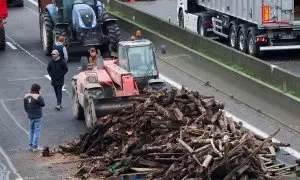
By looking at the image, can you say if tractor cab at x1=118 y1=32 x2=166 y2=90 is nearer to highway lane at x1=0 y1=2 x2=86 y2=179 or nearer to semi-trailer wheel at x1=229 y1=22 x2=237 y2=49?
highway lane at x1=0 y1=2 x2=86 y2=179

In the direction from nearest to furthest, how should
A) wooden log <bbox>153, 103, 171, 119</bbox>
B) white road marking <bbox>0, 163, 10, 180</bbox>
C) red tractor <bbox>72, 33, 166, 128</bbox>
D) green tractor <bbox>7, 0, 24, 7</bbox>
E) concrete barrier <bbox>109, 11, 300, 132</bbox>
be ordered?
1. white road marking <bbox>0, 163, 10, 180</bbox>
2. wooden log <bbox>153, 103, 171, 119</bbox>
3. red tractor <bbox>72, 33, 166, 128</bbox>
4. concrete barrier <bbox>109, 11, 300, 132</bbox>
5. green tractor <bbox>7, 0, 24, 7</bbox>

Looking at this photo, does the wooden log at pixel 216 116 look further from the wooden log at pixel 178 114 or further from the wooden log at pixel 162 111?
the wooden log at pixel 162 111

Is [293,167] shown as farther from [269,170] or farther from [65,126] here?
[65,126]

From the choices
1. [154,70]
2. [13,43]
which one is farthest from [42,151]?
[13,43]

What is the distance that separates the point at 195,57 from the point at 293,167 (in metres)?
12.0

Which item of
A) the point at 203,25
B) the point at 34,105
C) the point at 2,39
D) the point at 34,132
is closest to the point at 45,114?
the point at 34,132

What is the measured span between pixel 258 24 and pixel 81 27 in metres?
5.62

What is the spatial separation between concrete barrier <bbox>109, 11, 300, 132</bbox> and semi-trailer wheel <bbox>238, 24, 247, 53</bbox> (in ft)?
9.30

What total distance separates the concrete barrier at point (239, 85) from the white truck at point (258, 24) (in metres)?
2.77

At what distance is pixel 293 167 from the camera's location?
753 inches

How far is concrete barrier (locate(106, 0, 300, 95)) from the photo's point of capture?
84.7ft

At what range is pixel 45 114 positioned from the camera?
87.3 feet

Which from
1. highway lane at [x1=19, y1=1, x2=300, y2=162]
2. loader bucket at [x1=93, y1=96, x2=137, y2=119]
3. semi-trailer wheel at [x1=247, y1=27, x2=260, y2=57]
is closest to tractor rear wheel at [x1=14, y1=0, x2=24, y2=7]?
highway lane at [x1=19, y1=1, x2=300, y2=162]

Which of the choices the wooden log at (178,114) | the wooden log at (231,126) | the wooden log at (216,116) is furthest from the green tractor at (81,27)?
the wooden log at (231,126)
